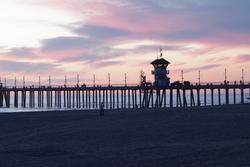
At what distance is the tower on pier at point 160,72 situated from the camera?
210 ft

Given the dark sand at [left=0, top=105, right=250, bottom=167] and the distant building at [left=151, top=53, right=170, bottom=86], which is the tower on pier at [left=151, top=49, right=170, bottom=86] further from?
the dark sand at [left=0, top=105, right=250, bottom=167]

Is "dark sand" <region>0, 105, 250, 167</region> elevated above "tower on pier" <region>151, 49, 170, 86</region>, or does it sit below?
below

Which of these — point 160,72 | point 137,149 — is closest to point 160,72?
point 160,72

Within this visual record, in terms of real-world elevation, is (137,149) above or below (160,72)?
below

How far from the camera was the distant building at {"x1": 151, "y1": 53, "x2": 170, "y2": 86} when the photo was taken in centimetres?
6388

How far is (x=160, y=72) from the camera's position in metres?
64.4

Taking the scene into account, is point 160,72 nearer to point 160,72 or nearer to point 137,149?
point 160,72

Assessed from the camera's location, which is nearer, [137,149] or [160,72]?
[137,149]

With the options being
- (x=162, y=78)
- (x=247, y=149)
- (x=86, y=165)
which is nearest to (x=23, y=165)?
(x=86, y=165)

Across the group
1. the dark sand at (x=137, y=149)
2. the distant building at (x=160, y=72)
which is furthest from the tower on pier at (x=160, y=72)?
the dark sand at (x=137, y=149)

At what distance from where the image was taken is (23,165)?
1084 centimetres

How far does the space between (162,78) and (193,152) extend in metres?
53.6

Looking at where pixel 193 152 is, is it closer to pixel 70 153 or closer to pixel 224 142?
pixel 224 142

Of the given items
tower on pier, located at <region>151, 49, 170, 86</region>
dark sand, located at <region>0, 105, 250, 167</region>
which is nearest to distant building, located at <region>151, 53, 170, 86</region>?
tower on pier, located at <region>151, 49, 170, 86</region>
